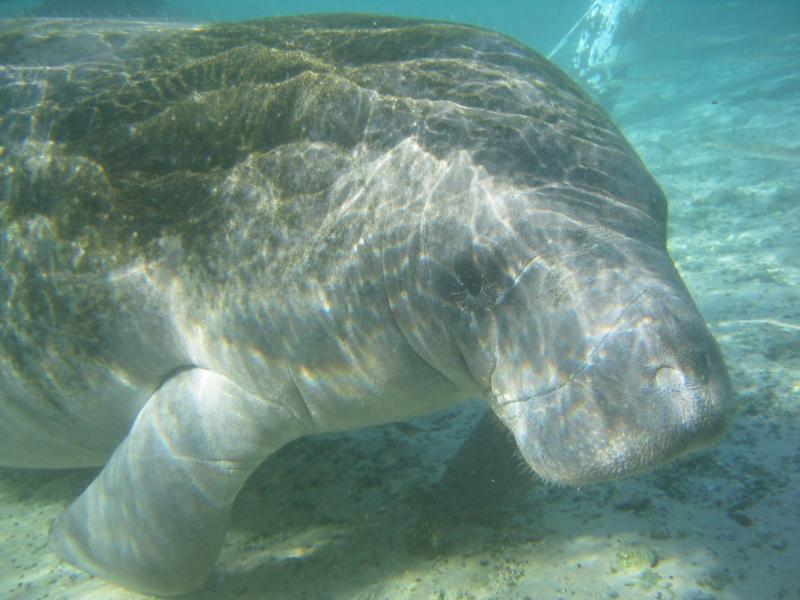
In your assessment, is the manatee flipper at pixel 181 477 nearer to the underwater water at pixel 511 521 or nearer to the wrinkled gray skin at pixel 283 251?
the wrinkled gray skin at pixel 283 251

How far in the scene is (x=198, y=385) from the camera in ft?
10.2

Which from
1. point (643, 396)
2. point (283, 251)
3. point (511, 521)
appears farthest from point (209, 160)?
point (511, 521)

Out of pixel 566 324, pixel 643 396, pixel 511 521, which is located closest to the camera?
pixel 643 396

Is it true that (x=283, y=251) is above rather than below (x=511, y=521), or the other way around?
above

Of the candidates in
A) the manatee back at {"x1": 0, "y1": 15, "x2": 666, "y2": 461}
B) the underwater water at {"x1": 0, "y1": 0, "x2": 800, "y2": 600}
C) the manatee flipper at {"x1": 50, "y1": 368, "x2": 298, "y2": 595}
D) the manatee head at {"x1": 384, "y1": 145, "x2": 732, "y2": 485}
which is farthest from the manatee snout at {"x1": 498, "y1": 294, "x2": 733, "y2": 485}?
the manatee flipper at {"x1": 50, "y1": 368, "x2": 298, "y2": 595}

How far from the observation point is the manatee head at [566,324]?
1.95 m

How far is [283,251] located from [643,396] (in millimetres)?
1891

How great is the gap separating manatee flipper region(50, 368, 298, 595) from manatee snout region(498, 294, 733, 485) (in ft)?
5.51

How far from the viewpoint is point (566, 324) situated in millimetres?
2139

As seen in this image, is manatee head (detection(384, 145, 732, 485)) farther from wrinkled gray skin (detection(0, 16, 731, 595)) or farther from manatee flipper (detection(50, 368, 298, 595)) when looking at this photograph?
manatee flipper (detection(50, 368, 298, 595))

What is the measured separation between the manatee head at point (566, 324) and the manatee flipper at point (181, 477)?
113 centimetres

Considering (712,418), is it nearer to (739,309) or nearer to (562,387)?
(562,387)

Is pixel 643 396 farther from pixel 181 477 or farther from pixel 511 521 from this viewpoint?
pixel 181 477

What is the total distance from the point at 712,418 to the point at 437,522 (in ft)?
6.39
